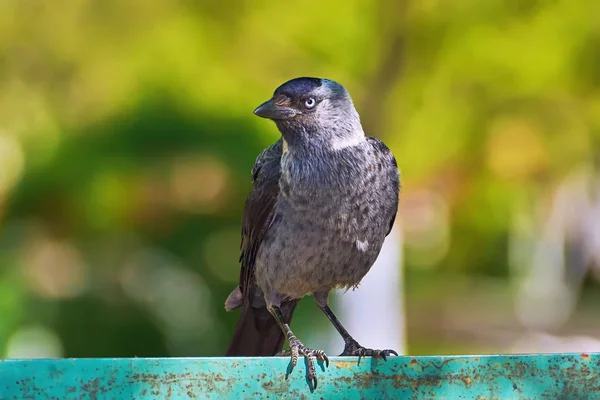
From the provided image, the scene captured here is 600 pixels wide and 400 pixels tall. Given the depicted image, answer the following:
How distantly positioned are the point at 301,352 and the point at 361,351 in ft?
1.56

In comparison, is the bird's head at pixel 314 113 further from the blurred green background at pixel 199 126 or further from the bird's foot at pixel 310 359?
the blurred green background at pixel 199 126

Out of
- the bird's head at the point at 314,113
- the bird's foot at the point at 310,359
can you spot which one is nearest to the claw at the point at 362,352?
the bird's foot at the point at 310,359

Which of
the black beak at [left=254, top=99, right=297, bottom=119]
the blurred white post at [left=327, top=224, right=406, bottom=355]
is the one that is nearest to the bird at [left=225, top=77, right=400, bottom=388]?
the black beak at [left=254, top=99, right=297, bottom=119]

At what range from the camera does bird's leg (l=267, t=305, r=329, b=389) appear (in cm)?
329

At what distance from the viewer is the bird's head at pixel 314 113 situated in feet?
14.0

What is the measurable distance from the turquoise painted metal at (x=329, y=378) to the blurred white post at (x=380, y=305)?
3620 mm

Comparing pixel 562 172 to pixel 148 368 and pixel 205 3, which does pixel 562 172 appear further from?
pixel 148 368

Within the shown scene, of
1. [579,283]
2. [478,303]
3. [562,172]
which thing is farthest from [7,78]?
[579,283]

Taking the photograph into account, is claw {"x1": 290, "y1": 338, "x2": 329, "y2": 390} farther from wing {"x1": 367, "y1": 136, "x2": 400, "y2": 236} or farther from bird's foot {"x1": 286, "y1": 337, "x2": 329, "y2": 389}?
wing {"x1": 367, "y1": 136, "x2": 400, "y2": 236}

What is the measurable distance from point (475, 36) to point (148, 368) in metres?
4.11

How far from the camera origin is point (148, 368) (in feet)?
10.1

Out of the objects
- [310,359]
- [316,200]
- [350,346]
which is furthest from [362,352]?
[310,359]

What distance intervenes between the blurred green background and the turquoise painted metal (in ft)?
9.15

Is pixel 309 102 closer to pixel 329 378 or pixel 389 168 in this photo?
pixel 389 168
